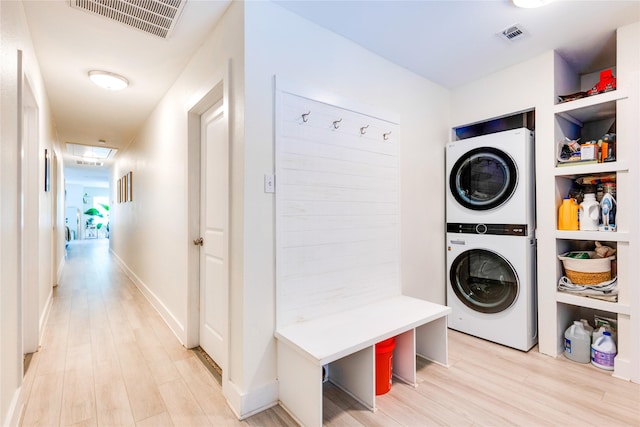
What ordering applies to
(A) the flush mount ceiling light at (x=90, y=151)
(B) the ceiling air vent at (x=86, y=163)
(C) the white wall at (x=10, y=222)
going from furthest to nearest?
1. (B) the ceiling air vent at (x=86, y=163)
2. (A) the flush mount ceiling light at (x=90, y=151)
3. (C) the white wall at (x=10, y=222)

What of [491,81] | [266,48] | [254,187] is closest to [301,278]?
[254,187]

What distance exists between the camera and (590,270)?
7.51ft

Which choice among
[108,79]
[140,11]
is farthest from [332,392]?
[108,79]

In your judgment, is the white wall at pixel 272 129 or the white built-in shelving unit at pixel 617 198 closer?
the white wall at pixel 272 129

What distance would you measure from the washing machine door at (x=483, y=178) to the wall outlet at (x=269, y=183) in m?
1.99

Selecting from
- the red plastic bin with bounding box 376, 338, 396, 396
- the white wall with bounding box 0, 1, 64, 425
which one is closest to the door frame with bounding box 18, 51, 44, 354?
the white wall with bounding box 0, 1, 64, 425

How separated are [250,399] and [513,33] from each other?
3062mm

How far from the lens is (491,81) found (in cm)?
285

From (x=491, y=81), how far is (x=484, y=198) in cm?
111

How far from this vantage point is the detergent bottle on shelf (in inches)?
93.7

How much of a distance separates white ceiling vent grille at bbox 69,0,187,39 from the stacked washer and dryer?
8.48 feet

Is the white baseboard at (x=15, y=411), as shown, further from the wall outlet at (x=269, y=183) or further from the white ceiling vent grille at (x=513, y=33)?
the white ceiling vent grille at (x=513, y=33)

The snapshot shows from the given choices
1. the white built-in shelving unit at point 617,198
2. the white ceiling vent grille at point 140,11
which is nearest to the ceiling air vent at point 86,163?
the white ceiling vent grille at point 140,11

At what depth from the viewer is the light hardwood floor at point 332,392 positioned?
1.71 metres
